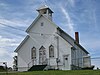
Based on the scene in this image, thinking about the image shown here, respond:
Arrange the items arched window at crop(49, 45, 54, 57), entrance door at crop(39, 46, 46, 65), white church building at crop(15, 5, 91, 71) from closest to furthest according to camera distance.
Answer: white church building at crop(15, 5, 91, 71) < arched window at crop(49, 45, 54, 57) < entrance door at crop(39, 46, 46, 65)

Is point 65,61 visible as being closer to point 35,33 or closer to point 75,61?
point 75,61

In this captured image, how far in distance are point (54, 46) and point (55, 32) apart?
7.05 ft

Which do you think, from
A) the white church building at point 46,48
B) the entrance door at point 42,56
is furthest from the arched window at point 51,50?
the entrance door at point 42,56

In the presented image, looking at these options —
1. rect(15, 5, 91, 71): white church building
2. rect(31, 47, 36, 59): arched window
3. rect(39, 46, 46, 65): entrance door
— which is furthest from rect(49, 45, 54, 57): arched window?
rect(31, 47, 36, 59): arched window

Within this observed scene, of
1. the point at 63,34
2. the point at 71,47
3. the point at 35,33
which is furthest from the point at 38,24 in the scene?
the point at 71,47

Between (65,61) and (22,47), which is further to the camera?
(22,47)

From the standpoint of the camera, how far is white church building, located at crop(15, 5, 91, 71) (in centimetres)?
4123

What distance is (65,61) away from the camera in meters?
41.3

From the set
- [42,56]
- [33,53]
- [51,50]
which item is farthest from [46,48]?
[33,53]

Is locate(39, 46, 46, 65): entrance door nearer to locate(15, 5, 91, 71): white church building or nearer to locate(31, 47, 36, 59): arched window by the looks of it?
locate(15, 5, 91, 71): white church building

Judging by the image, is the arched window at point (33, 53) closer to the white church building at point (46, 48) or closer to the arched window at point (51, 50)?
the white church building at point (46, 48)

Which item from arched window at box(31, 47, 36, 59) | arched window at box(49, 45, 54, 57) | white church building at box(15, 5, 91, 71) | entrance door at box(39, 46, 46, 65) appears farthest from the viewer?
arched window at box(31, 47, 36, 59)

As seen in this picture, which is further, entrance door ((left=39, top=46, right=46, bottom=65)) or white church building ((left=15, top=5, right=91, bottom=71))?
entrance door ((left=39, top=46, right=46, bottom=65))

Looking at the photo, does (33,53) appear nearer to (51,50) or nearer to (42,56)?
(42,56)
